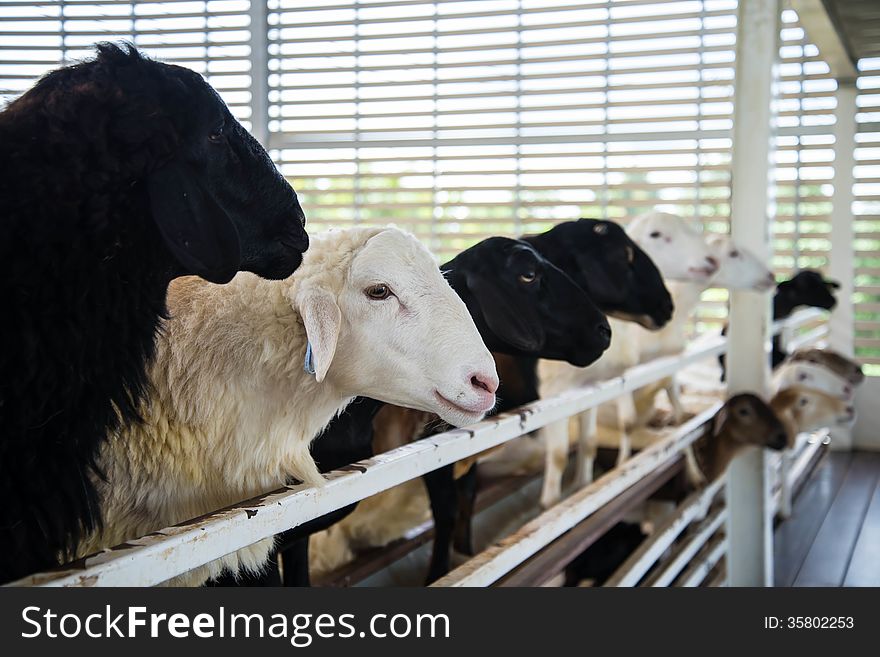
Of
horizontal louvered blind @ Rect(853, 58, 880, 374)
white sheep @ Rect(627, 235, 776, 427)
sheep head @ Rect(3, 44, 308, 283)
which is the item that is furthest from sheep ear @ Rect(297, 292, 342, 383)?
horizontal louvered blind @ Rect(853, 58, 880, 374)

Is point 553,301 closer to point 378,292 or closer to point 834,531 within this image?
point 378,292

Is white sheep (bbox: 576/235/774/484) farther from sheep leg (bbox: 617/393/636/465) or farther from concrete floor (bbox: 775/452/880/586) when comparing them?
concrete floor (bbox: 775/452/880/586)

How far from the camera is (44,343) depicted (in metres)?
0.88

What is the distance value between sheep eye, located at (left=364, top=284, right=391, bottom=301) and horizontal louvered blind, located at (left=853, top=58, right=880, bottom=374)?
4.84 m

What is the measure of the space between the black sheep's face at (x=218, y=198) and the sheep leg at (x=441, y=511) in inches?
33.7

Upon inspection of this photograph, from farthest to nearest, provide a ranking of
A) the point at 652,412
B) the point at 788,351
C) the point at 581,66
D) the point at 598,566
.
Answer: the point at 581,66 < the point at 788,351 < the point at 652,412 < the point at 598,566

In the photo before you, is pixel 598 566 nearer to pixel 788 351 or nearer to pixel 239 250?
pixel 239 250

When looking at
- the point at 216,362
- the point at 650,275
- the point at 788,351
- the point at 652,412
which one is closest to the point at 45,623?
the point at 216,362

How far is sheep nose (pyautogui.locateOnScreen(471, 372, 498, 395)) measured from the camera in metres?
1.17

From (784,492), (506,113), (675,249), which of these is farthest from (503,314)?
Answer: (506,113)

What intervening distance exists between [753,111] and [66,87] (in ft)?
8.02

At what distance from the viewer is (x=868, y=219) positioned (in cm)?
578

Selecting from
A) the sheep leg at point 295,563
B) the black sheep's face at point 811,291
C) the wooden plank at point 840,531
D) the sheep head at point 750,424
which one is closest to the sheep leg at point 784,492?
the wooden plank at point 840,531

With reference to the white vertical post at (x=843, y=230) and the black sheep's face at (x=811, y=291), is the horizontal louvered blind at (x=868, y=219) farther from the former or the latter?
the black sheep's face at (x=811, y=291)
